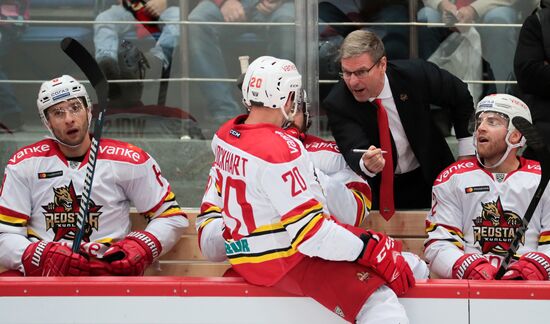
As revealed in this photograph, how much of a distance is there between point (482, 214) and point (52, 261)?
1487mm

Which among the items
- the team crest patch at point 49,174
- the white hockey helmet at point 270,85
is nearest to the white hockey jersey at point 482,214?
the white hockey helmet at point 270,85

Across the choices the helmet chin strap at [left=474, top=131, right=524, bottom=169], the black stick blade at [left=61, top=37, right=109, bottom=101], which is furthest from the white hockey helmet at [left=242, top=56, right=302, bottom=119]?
the helmet chin strap at [left=474, top=131, right=524, bottom=169]

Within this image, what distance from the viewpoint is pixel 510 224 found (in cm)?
384

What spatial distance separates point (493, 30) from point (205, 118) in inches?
53.7

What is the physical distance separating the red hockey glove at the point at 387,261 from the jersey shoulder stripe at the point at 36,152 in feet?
4.44

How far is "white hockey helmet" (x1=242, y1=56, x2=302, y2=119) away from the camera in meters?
3.25

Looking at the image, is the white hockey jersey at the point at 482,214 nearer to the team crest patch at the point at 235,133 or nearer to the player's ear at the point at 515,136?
the player's ear at the point at 515,136

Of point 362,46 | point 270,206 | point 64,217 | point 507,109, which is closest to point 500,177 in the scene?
point 507,109

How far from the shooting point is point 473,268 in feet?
12.1

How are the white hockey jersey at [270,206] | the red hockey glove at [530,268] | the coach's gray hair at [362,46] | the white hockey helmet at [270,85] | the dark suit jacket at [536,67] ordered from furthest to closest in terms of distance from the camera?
the dark suit jacket at [536,67] < the coach's gray hair at [362,46] < the red hockey glove at [530,268] < the white hockey helmet at [270,85] < the white hockey jersey at [270,206]

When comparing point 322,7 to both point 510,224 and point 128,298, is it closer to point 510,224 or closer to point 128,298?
point 510,224

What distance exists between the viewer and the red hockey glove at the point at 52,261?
3.72 metres

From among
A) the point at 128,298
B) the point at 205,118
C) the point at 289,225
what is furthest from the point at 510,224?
the point at 205,118

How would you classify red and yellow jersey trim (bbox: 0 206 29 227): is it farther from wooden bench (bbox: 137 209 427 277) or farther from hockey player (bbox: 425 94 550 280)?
hockey player (bbox: 425 94 550 280)
